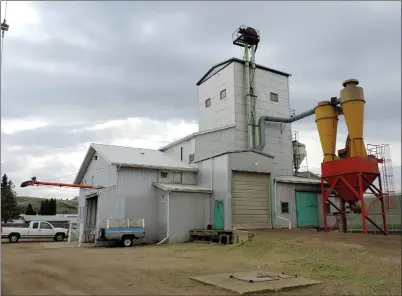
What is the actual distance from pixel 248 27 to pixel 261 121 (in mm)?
10047

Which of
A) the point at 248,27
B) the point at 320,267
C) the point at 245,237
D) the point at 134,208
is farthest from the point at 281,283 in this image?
the point at 248,27

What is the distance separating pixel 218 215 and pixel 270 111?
14.0 meters

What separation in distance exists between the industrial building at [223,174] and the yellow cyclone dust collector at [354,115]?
586cm

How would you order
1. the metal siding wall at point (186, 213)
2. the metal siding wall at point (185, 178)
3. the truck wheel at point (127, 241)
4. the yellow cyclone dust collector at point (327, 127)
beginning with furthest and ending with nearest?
the metal siding wall at point (185, 178) → the yellow cyclone dust collector at point (327, 127) → the metal siding wall at point (186, 213) → the truck wheel at point (127, 241)

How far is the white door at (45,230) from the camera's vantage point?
2856cm

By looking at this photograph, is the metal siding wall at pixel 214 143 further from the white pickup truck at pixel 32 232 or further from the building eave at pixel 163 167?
the white pickup truck at pixel 32 232

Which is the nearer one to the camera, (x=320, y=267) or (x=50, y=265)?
(x=320, y=267)

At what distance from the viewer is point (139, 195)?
78.9ft

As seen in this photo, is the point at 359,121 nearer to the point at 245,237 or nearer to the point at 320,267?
the point at 245,237

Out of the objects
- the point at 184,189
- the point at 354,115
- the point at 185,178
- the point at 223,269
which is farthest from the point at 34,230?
the point at 354,115

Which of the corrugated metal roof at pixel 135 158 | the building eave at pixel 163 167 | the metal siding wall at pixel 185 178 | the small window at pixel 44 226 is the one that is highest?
the corrugated metal roof at pixel 135 158

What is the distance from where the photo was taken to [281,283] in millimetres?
8992

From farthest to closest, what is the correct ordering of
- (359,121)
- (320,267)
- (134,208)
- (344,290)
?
(134,208), (359,121), (320,267), (344,290)

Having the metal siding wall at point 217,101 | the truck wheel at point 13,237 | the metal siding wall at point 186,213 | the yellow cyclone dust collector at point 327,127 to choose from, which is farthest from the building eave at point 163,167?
the truck wheel at point 13,237
